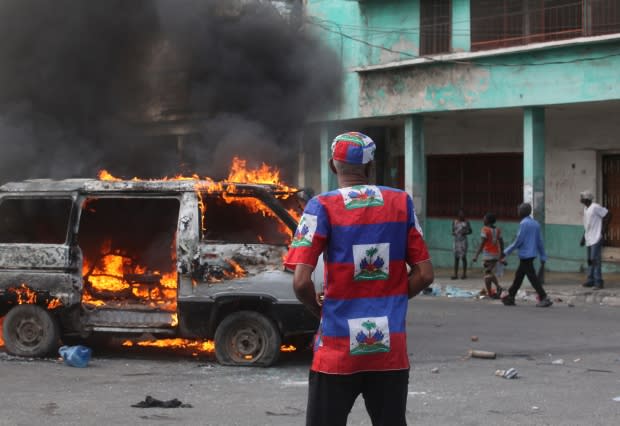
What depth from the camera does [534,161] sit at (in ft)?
58.2

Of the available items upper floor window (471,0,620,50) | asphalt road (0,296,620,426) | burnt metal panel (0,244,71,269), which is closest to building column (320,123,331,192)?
upper floor window (471,0,620,50)

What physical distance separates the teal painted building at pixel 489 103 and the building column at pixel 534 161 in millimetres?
19

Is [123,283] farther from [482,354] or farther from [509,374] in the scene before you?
[509,374]

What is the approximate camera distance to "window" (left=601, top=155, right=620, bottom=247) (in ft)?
62.3

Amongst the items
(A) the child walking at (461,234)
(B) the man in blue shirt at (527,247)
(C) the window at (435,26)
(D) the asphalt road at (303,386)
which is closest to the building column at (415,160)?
(C) the window at (435,26)

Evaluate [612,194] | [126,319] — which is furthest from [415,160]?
[126,319]

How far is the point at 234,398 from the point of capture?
7430 millimetres

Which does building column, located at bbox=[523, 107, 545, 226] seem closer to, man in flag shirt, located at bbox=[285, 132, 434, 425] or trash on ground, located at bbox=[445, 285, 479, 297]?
trash on ground, located at bbox=[445, 285, 479, 297]

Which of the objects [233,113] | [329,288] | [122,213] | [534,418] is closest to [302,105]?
[233,113]

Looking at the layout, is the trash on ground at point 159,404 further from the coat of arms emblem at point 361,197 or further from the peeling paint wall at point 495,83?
the peeling paint wall at point 495,83

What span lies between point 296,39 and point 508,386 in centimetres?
726

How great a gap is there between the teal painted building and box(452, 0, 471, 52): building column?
0.02 m

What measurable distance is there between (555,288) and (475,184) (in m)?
5.49

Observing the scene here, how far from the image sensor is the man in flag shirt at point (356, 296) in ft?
12.8
